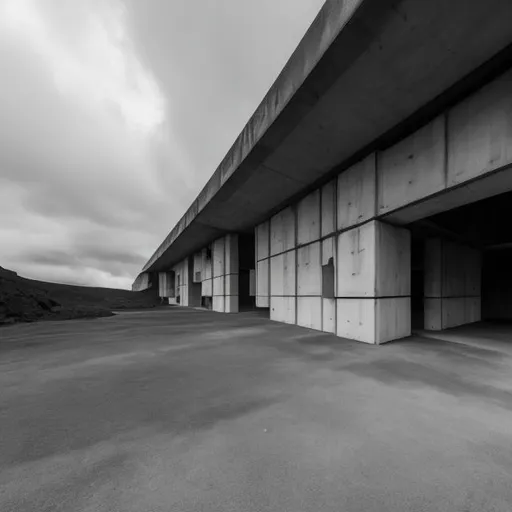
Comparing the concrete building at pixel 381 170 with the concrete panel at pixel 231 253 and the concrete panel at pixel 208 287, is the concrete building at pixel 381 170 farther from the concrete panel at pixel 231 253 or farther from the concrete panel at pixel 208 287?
the concrete panel at pixel 208 287

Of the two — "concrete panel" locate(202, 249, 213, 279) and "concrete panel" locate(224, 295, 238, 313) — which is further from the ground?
"concrete panel" locate(202, 249, 213, 279)

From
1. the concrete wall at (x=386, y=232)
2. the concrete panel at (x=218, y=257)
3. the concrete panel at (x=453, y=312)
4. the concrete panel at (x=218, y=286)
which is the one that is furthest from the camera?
the concrete panel at (x=218, y=286)

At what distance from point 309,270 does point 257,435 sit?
6787mm

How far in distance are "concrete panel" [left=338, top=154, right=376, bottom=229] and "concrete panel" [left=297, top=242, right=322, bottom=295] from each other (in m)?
1.50

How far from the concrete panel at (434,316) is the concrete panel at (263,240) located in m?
6.20

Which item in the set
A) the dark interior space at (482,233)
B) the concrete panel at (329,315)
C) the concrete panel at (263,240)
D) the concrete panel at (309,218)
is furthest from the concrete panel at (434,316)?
the concrete panel at (263,240)

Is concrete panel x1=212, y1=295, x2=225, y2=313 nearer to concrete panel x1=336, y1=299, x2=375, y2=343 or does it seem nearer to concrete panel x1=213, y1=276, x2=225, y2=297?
concrete panel x1=213, y1=276, x2=225, y2=297

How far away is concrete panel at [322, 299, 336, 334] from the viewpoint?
7.47 meters

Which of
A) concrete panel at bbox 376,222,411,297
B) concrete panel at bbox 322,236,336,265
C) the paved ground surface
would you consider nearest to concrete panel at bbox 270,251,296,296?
concrete panel at bbox 322,236,336,265

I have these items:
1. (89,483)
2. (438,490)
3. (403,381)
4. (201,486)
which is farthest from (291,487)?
(403,381)

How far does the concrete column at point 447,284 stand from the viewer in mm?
8141

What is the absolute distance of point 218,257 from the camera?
668 inches

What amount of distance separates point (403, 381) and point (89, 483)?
3.69 meters

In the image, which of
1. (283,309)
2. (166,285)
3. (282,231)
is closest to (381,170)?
(282,231)
